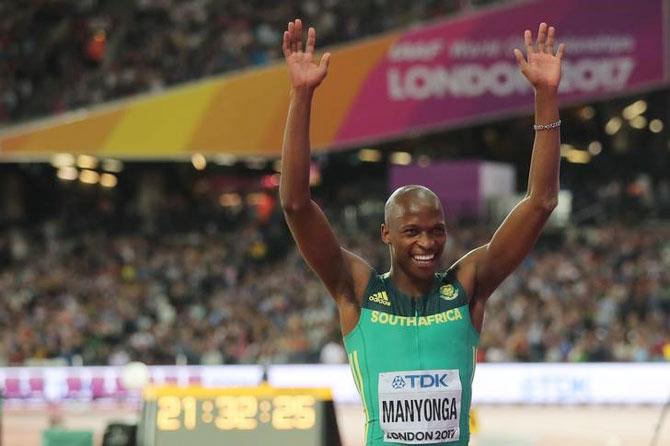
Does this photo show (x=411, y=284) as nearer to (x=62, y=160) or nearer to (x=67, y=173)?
(x=62, y=160)

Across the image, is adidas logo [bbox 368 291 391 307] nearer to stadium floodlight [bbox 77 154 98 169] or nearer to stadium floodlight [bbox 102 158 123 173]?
stadium floodlight [bbox 77 154 98 169]

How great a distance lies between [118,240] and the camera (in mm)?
30750

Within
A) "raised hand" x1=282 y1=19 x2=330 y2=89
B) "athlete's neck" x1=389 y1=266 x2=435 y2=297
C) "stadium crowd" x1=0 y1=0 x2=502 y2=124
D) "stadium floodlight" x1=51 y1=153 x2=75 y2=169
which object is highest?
"stadium crowd" x1=0 y1=0 x2=502 y2=124

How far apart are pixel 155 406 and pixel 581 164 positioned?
2588 cm

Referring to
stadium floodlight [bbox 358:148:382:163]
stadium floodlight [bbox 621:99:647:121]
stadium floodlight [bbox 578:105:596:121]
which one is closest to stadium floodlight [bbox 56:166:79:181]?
stadium floodlight [bbox 358:148:382:163]

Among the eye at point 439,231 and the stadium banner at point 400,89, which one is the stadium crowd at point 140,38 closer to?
the stadium banner at point 400,89

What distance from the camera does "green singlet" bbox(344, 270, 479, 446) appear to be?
161 inches

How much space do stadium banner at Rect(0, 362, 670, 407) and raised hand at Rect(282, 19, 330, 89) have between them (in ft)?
57.5

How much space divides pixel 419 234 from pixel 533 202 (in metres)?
0.40

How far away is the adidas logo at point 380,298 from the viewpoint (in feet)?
13.7

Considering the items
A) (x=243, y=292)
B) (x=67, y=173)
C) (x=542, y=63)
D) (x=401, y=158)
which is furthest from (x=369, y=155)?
(x=542, y=63)

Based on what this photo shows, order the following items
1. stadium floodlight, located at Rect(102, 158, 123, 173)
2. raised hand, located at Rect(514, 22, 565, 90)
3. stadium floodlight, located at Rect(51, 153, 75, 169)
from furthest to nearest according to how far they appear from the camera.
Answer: stadium floodlight, located at Rect(102, 158, 123, 173) → stadium floodlight, located at Rect(51, 153, 75, 169) → raised hand, located at Rect(514, 22, 565, 90)

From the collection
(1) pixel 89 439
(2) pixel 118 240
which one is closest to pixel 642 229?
(2) pixel 118 240

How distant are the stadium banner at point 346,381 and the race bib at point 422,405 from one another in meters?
17.6
